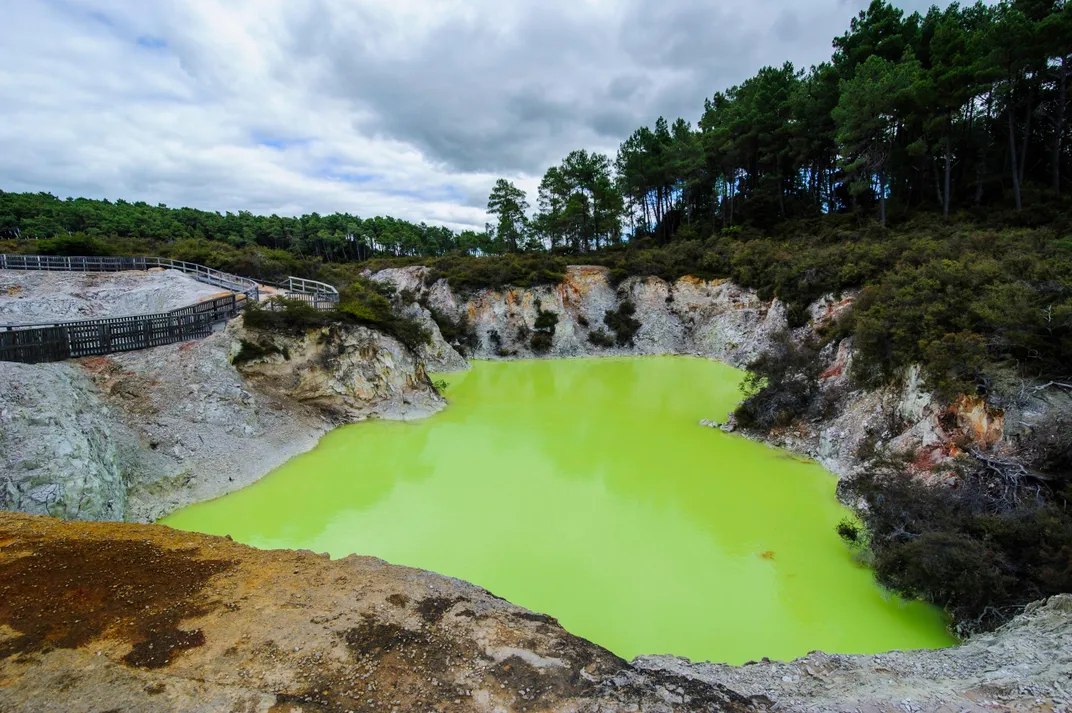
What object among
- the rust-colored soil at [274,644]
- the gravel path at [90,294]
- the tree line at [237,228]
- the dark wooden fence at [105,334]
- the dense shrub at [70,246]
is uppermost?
the tree line at [237,228]

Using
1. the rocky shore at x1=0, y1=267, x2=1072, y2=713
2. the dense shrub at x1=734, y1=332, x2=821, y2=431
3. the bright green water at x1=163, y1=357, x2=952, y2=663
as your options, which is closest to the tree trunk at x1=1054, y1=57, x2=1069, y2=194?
the dense shrub at x1=734, y1=332, x2=821, y2=431

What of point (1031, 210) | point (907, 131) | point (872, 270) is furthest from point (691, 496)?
point (907, 131)

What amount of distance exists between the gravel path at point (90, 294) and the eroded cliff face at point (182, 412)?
6.69 meters

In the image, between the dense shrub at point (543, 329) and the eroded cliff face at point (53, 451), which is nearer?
the eroded cliff face at point (53, 451)

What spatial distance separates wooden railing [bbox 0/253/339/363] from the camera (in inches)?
492

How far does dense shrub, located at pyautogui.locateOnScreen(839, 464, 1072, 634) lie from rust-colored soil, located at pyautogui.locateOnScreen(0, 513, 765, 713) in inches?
182

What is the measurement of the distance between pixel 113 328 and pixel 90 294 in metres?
11.3

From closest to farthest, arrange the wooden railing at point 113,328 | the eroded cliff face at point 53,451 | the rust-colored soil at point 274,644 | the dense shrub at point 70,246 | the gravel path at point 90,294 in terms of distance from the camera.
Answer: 1. the rust-colored soil at point 274,644
2. the eroded cliff face at point 53,451
3. the wooden railing at point 113,328
4. the gravel path at point 90,294
5. the dense shrub at point 70,246

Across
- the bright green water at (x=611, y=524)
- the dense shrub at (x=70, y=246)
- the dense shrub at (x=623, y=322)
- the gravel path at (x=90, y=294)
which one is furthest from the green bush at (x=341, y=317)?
the dense shrub at (x=70, y=246)

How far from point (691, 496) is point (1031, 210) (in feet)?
85.4

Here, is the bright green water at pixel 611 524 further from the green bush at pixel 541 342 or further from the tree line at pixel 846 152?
the tree line at pixel 846 152

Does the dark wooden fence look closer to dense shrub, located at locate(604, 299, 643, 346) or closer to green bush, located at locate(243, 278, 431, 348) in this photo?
green bush, located at locate(243, 278, 431, 348)

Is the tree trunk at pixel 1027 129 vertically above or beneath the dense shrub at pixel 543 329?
above

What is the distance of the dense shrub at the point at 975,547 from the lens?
6707 mm
